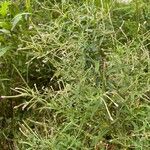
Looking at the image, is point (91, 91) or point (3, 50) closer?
point (91, 91)

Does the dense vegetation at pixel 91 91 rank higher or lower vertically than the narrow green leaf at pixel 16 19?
lower

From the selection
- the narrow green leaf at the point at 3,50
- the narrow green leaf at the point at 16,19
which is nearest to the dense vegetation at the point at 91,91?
the narrow green leaf at the point at 3,50

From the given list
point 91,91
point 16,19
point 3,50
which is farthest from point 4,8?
point 91,91

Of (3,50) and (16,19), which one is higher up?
(16,19)

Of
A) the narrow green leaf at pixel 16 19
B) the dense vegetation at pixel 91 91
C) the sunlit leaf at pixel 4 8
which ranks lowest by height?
the dense vegetation at pixel 91 91

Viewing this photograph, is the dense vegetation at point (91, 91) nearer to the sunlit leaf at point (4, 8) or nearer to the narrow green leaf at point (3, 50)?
the narrow green leaf at point (3, 50)

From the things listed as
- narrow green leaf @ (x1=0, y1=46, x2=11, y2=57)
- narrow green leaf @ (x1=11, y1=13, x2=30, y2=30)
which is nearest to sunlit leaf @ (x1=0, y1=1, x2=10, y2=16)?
narrow green leaf @ (x1=11, y1=13, x2=30, y2=30)

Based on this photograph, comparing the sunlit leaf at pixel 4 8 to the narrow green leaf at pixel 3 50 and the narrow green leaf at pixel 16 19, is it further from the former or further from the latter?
the narrow green leaf at pixel 3 50

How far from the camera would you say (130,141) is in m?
1.71

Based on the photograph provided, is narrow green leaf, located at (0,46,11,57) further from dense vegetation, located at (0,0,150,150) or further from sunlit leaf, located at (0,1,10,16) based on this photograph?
sunlit leaf, located at (0,1,10,16)

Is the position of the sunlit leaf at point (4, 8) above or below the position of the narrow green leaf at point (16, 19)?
above

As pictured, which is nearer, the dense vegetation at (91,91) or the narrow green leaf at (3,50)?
the dense vegetation at (91,91)

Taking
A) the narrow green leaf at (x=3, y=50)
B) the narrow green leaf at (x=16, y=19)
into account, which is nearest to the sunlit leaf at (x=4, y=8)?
the narrow green leaf at (x=16, y=19)

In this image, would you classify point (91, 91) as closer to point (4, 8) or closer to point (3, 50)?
point (3, 50)
